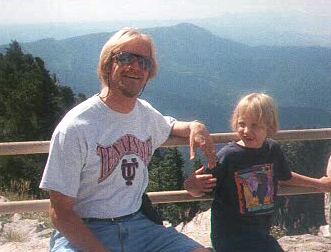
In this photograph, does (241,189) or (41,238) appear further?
(41,238)

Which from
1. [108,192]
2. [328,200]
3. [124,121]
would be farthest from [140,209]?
[328,200]

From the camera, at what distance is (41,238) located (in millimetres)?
4328

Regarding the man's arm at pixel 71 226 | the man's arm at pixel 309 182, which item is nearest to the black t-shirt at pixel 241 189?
the man's arm at pixel 309 182

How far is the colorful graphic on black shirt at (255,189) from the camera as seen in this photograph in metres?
2.74

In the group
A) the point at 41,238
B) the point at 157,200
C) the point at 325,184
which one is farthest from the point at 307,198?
the point at 157,200

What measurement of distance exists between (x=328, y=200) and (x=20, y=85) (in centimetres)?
3405

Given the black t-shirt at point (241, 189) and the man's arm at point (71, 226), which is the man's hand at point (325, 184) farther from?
the man's arm at point (71, 226)

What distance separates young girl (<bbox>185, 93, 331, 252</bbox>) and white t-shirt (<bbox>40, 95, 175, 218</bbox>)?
0.38 m

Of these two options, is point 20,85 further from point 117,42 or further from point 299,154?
point 117,42

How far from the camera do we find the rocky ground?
141 inches

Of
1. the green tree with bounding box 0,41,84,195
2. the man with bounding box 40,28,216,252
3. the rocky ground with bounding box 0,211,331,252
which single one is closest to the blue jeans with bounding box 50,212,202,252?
the man with bounding box 40,28,216,252

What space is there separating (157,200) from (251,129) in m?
0.64

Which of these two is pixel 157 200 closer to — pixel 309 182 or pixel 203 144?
pixel 203 144

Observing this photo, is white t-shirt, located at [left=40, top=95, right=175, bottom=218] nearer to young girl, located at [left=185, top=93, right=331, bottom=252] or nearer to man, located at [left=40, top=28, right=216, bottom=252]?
man, located at [left=40, top=28, right=216, bottom=252]
